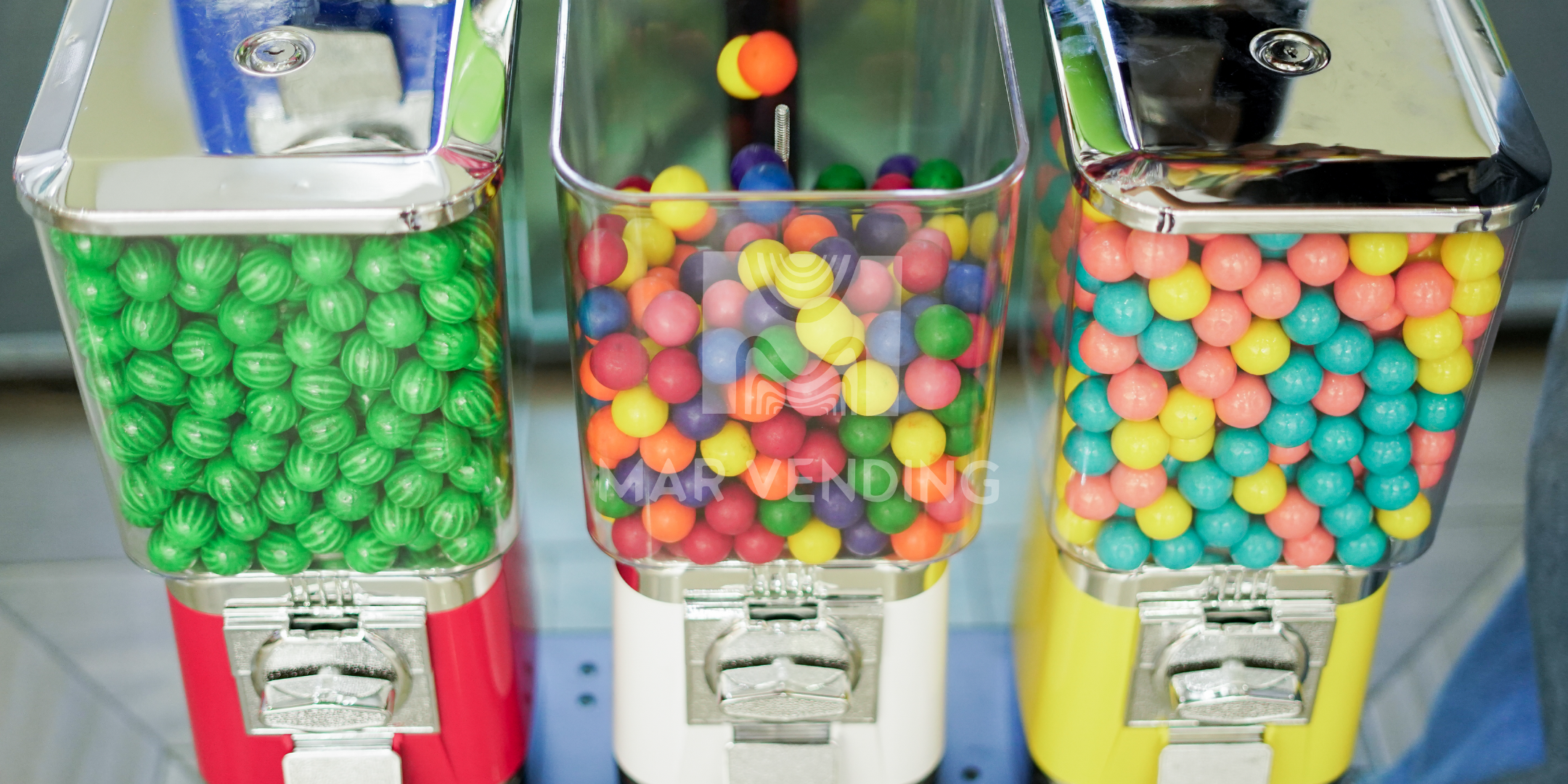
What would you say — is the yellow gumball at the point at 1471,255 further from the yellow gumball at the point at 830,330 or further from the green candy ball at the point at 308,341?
the green candy ball at the point at 308,341

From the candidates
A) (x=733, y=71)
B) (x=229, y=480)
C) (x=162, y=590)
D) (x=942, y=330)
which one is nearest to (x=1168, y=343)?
(x=942, y=330)

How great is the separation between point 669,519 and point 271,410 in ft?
0.80

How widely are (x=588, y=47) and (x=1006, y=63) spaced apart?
11.0 inches

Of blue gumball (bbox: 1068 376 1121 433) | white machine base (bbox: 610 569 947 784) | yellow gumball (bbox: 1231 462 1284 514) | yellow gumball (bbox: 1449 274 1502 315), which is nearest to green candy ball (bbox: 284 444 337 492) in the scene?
white machine base (bbox: 610 569 947 784)

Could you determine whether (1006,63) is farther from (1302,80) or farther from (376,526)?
(376,526)

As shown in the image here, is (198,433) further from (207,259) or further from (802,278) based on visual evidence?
(802,278)

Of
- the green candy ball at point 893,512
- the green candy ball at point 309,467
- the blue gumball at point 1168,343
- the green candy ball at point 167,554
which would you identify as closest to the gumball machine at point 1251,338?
the blue gumball at point 1168,343

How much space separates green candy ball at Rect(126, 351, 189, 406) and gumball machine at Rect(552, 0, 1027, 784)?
0.75ft

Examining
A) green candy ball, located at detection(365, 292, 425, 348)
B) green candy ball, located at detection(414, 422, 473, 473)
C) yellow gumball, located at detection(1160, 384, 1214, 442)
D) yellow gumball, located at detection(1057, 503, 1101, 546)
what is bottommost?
yellow gumball, located at detection(1057, 503, 1101, 546)

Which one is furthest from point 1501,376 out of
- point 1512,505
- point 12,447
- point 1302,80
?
point 12,447

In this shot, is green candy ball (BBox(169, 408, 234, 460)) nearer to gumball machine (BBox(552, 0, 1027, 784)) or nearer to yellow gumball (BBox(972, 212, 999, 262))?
gumball machine (BBox(552, 0, 1027, 784))

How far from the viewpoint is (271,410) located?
77cm

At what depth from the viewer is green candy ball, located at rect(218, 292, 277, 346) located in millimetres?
740

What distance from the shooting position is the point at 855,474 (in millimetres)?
814
